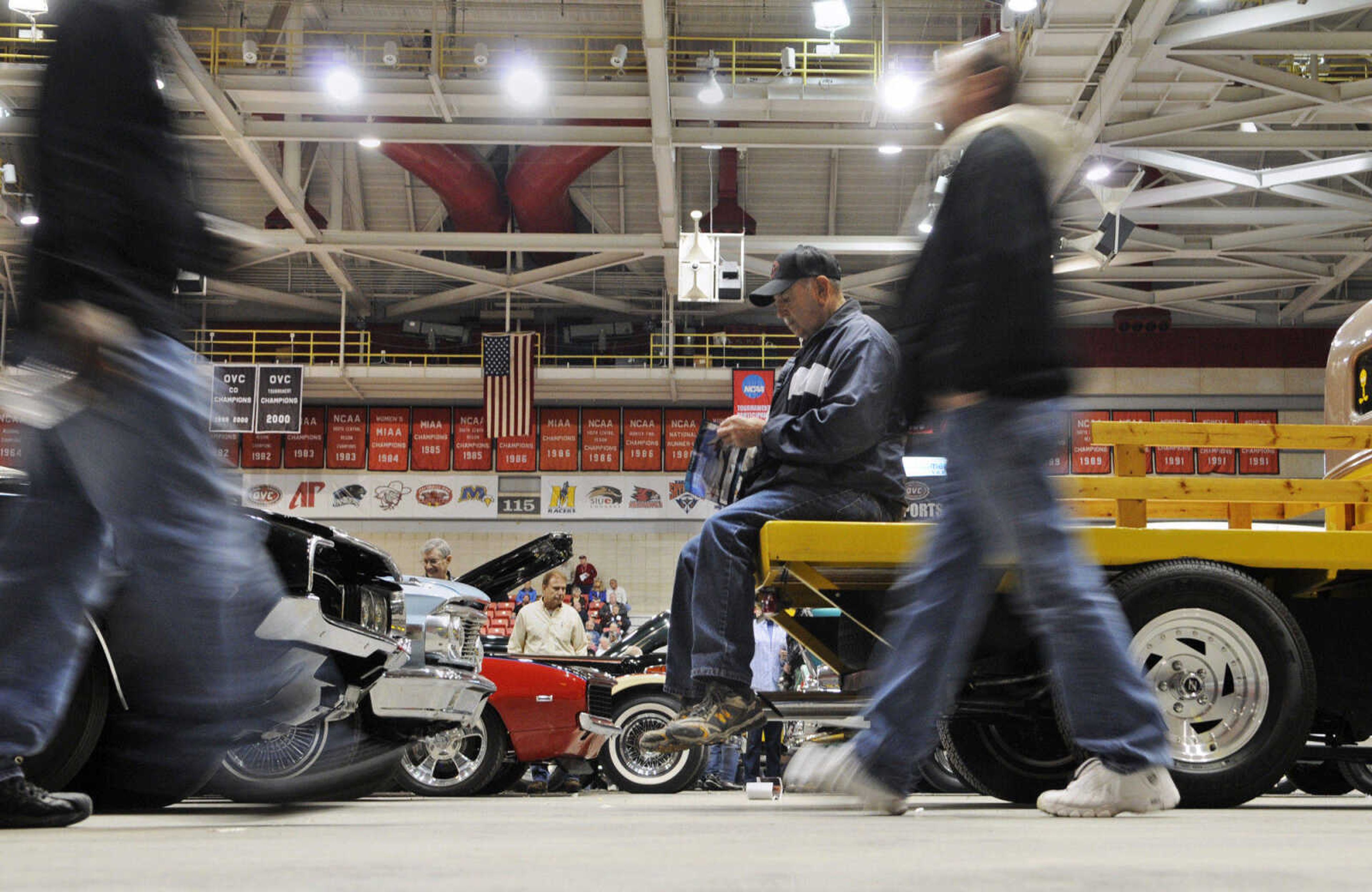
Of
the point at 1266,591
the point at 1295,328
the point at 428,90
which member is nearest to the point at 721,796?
the point at 1266,591

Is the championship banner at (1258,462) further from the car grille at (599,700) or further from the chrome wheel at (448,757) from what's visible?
the chrome wheel at (448,757)

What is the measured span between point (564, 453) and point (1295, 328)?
16.4 metres

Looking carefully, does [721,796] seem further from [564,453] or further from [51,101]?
[564,453]

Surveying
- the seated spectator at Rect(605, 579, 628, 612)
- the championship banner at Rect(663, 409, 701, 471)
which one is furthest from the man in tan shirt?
the championship banner at Rect(663, 409, 701, 471)

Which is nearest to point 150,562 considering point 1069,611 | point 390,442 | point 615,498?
point 1069,611

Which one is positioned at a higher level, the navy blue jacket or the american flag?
the american flag

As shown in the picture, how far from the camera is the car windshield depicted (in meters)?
10.5

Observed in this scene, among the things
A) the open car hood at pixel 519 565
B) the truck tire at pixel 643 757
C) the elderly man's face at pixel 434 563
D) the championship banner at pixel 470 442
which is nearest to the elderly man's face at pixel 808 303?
the open car hood at pixel 519 565

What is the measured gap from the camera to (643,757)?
30.2 ft

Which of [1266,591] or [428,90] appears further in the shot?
[428,90]

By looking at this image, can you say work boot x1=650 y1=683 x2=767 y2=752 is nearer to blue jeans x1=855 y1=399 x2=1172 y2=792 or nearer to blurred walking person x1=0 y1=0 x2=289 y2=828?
blue jeans x1=855 y1=399 x2=1172 y2=792

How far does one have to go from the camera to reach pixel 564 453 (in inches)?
1045

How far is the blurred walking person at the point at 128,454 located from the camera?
2090 millimetres

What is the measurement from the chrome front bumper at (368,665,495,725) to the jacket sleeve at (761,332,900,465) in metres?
2.22
